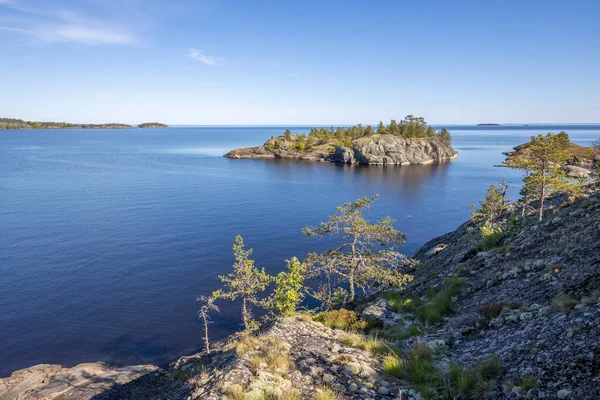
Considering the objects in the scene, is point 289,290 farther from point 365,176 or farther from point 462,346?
point 365,176

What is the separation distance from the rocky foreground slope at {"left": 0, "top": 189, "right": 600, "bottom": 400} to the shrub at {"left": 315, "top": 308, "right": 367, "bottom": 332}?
0.50m

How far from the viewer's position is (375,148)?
15938cm

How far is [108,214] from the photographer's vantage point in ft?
234

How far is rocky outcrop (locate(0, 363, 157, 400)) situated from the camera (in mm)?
25406

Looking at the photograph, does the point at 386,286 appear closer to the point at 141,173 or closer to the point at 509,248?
the point at 509,248

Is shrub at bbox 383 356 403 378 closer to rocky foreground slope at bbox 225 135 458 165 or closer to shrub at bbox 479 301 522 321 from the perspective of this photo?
shrub at bbox 479 301 522 321

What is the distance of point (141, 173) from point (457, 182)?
113 metres

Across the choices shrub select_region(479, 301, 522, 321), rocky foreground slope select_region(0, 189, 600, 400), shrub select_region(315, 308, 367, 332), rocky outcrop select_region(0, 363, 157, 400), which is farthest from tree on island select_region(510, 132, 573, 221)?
rocky outcrop select_region(0, 363, 157, 400)

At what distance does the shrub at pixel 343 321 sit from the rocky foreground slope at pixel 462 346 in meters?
0.50

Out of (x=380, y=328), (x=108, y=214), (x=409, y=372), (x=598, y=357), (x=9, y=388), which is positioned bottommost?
(x=9, y=388)

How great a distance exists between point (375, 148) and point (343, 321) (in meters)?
150

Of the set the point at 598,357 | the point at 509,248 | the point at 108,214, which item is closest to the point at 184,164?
the point at 108,214

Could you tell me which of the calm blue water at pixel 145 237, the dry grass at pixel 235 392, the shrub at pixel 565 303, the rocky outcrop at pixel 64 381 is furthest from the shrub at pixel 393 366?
the calm blue water at pixel 145 237

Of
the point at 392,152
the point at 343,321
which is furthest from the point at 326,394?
the point at 392,152
